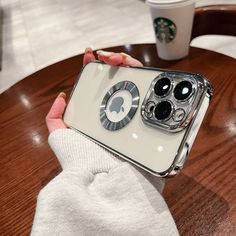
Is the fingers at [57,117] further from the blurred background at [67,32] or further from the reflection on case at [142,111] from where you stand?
the blurred background at [67,32]

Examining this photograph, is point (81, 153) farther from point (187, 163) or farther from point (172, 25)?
point (172, 25)

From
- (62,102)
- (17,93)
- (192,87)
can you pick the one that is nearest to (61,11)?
(17,93)

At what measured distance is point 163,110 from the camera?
1.12ft

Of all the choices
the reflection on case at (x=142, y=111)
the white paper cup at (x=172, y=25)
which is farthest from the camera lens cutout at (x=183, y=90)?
the white paper cup at (x=172, y=25)

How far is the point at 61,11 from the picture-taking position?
2357 mm

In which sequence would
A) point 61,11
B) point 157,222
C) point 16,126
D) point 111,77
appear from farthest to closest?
point 61,11, point 16,126, point 111,77, point 157,222

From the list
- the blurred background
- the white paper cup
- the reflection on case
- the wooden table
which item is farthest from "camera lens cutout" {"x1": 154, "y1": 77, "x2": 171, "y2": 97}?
the blurred background

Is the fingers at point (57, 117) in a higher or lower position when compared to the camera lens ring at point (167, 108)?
lower

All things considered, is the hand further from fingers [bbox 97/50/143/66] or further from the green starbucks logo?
the green starbucks logo

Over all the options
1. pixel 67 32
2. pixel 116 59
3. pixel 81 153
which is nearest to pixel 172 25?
pixel 116 59

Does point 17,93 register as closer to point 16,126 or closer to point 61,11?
point 16,126

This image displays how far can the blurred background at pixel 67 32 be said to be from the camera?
1666 millimetres

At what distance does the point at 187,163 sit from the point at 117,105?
120 millimetres

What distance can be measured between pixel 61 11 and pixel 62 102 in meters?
2.08
